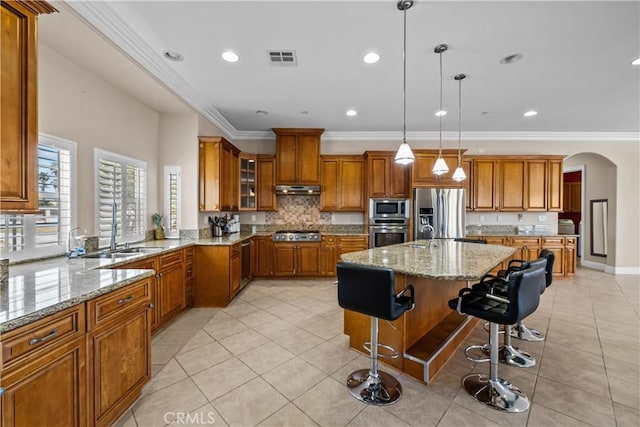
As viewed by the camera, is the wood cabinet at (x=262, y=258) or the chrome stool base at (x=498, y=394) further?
the wood cabinet at (x=262, y=258)

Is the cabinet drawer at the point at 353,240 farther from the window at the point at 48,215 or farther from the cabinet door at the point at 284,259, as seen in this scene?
the window at the point at 48,215

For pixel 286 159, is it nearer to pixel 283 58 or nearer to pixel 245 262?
pixel 245 262

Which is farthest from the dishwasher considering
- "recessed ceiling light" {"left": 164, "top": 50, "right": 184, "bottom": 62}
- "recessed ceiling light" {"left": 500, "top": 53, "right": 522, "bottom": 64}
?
"recessed ceiling light" {"left": 500, "top": 53, "right": 522, "bottom": 64}

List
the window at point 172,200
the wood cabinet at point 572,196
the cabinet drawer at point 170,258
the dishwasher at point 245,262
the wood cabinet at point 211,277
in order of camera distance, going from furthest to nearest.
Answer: the wood cabinet at point 572,196
the dishwasher at point 245,262
the window at point 172,200
the wood cabinet at point 211,277
the cabinet drawer at point 170,258

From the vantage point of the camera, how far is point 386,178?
5066 millimetres

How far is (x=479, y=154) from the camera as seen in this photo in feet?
17.8

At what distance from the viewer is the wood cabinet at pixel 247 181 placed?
16.4 ft

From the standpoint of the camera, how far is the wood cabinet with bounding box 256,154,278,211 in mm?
5148

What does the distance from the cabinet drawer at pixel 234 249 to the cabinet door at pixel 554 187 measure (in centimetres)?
594

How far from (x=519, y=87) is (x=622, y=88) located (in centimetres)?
133

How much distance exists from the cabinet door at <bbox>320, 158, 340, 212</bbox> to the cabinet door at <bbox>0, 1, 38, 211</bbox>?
13.5ft

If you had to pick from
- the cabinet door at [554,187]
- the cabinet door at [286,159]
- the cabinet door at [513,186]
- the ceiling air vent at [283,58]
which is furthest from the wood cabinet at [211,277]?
the cabinet door at [554,187]

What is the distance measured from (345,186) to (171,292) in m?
3.49

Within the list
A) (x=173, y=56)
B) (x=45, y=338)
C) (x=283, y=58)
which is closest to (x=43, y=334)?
(x=45, y=338)
